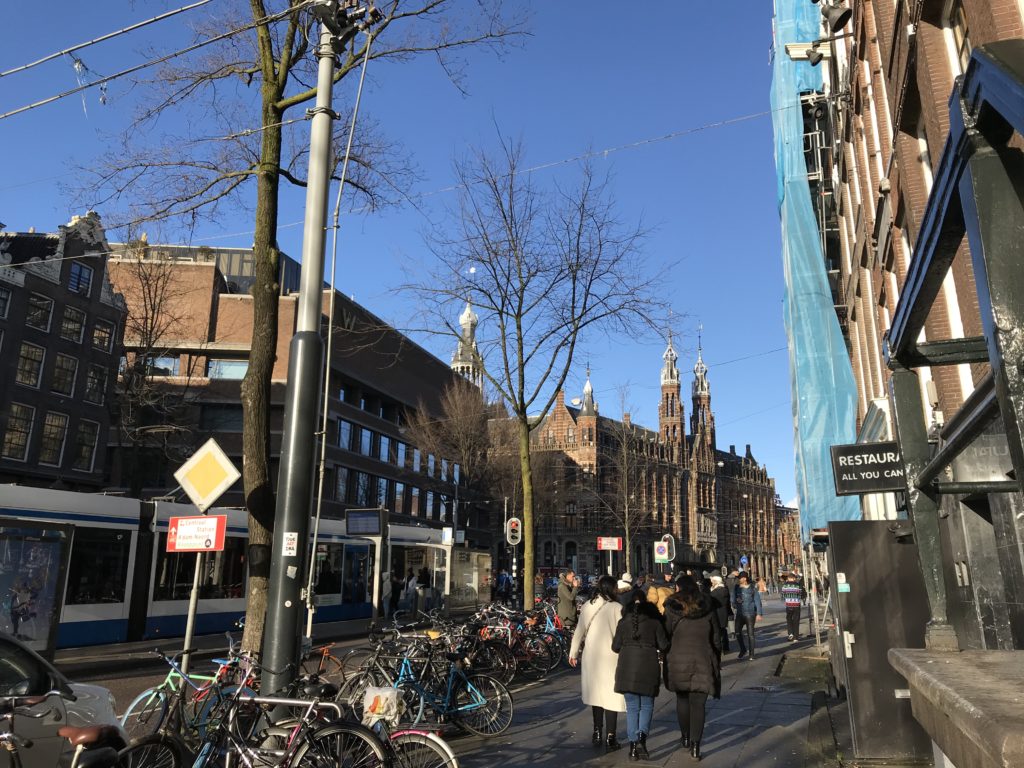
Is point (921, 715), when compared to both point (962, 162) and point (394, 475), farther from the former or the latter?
point (394, 475)

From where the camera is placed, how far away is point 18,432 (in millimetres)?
34344

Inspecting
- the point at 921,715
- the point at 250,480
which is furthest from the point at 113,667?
the point at 921,715

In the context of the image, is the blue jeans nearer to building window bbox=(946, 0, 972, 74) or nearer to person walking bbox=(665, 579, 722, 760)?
person walking bbox=(665, 579, 722, 760)

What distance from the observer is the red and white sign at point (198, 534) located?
8281mm

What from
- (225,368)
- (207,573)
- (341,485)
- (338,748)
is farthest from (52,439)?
(338,748)

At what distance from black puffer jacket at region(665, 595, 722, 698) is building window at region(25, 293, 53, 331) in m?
36.4

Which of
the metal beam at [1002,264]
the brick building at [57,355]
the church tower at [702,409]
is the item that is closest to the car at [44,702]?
the metal beam at [1002,264]

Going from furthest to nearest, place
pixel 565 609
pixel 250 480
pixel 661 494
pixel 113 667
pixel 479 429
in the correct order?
1. pixel 661 494
2. pixel 479 429
3. pixel 565 609
4. pixel 113 667
5. pixel 250 480

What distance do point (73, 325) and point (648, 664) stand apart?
37.9 m

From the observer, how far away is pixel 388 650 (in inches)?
357

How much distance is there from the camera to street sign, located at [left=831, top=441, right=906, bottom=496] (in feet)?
24.9

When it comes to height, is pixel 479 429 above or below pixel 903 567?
above

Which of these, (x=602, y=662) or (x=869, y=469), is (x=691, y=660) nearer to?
(x=602, y=662)

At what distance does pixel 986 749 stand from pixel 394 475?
180 feet
